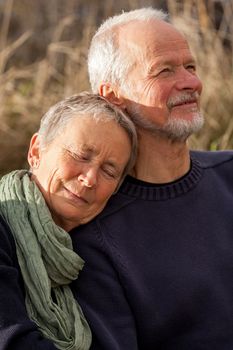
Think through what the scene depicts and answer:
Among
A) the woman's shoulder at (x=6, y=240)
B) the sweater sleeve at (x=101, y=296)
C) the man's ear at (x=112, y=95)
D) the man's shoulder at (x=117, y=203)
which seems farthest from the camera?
the man's ear at (x=112, y=95)

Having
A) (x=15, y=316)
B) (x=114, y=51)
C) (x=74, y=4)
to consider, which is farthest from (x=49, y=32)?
(x=15, y=316)

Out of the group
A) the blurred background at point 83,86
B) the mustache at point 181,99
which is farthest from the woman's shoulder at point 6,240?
the blurred background at point 83,86

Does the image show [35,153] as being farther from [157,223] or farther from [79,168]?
[157,223]

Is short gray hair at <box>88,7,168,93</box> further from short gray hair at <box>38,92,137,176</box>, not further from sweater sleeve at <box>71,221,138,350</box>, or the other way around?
A: sweater sleeve at <box>71,221,138,350</box>

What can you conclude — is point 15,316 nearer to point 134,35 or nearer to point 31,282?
point 31,282

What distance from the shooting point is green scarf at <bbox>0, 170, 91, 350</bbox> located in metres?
2.63

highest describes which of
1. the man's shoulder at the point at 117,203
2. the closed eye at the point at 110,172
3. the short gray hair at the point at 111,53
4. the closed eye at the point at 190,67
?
the short gray hair at the point at 111,53

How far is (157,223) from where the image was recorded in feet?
9.85

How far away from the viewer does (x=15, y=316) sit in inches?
97.9

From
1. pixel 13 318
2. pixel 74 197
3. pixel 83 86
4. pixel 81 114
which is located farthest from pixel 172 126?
pixel 83 86

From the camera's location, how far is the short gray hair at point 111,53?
3.07 m

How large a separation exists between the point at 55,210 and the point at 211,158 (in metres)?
0.79

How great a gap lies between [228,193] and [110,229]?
52cm

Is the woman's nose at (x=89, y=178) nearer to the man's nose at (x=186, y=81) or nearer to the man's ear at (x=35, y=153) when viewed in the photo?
the man's ear at (x=35, y=153)
